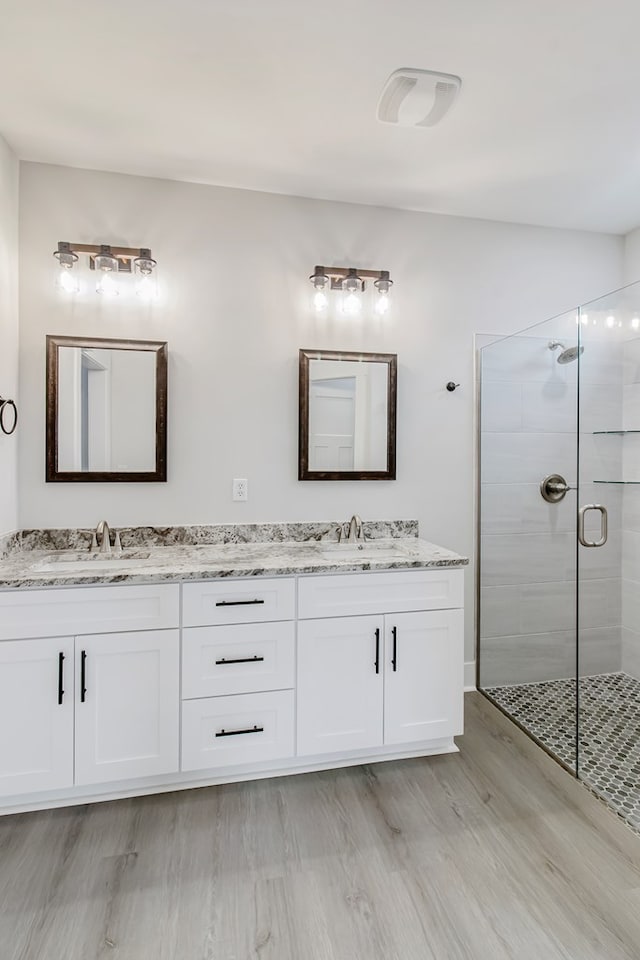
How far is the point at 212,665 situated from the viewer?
6.20ft

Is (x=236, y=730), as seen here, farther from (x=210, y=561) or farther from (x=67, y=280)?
(x=67, y=280)

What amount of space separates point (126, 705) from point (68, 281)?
70.2 inches

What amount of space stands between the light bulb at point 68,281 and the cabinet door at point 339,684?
1.77 metres

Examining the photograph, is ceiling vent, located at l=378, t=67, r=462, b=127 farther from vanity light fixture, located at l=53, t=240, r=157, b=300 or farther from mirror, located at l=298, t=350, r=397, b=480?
vanity light fixture, located at l=53, t=240, r=157, b=300

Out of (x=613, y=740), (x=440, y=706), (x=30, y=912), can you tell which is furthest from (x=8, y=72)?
(x=613, y=740)

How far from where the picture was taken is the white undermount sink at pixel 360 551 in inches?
87.3

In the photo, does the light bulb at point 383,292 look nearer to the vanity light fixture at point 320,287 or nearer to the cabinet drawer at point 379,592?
the vanity light fixture at point 320,287

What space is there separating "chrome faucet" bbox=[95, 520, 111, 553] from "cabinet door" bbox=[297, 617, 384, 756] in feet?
3.09

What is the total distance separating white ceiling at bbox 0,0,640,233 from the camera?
1.48 m

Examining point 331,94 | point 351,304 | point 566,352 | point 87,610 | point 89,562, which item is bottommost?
point 87,610

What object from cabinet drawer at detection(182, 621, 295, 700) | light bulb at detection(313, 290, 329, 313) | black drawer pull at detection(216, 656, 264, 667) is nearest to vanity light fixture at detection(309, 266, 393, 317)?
light bulb at detection(313, 290, 329, 313)

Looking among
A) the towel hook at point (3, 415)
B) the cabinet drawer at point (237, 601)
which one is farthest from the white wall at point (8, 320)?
the cabinet drawer at point (237, 601)

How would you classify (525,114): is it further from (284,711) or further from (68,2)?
(284,711)

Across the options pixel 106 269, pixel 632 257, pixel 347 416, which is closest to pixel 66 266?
pixel 106 269
